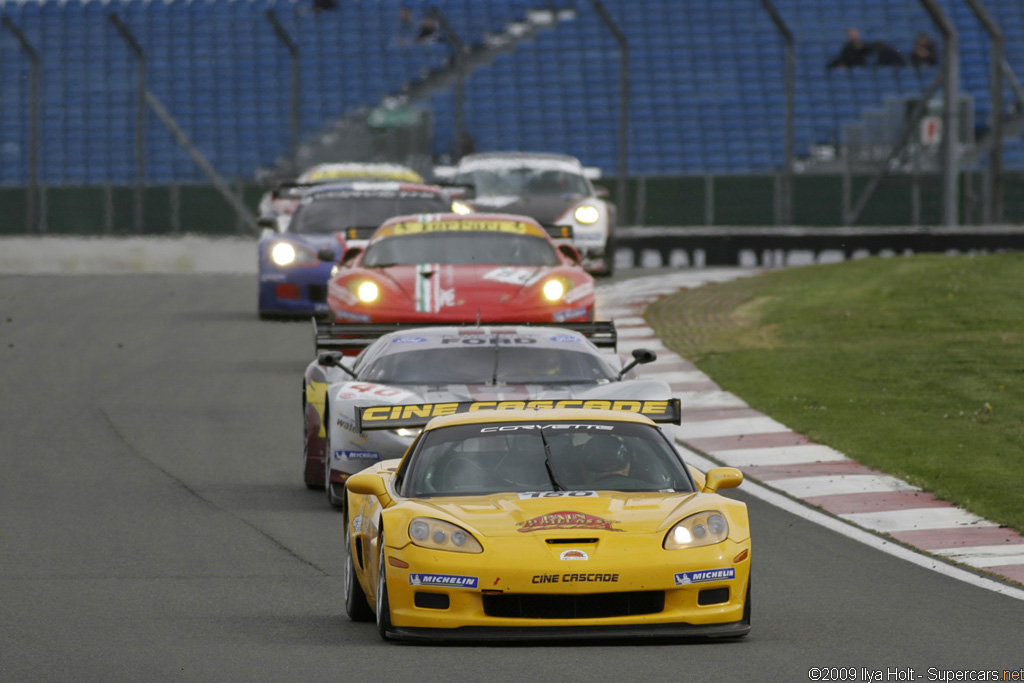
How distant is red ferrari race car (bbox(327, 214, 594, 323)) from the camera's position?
15414 mm

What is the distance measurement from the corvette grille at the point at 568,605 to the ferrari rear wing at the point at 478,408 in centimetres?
278

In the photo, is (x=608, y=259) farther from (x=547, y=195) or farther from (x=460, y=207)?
(x=460, y=207)

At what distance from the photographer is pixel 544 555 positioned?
23.1 feet

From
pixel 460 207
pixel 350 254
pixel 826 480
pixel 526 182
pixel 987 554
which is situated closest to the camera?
pixel 987 554

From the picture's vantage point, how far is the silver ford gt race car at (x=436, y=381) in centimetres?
1054

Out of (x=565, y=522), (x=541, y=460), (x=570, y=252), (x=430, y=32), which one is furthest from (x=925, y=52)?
(x=565, y=522)

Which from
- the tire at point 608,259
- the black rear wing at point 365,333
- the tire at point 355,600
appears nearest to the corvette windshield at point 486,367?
the black rear wing at point 365,333

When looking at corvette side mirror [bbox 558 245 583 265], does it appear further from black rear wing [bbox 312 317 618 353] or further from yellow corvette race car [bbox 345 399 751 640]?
yellow corvette race car [bbox 345 399 751 640]

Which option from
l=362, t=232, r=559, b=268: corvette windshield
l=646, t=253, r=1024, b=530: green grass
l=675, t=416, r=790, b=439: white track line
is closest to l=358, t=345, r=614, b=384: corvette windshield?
l=646, t=253, r=1024, b=530: green grass

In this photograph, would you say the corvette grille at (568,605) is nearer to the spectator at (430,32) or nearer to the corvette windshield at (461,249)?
the corvette windshield at (461,249)

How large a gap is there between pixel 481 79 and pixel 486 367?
32183 millimetres

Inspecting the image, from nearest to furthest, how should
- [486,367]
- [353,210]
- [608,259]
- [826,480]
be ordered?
[486,367]
[826,480]
[353,210]
[608,259]

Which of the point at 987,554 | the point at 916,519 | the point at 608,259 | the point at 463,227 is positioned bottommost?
the point at 608,259

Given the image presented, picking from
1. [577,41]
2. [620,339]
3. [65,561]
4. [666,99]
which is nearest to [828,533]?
[65,561]
